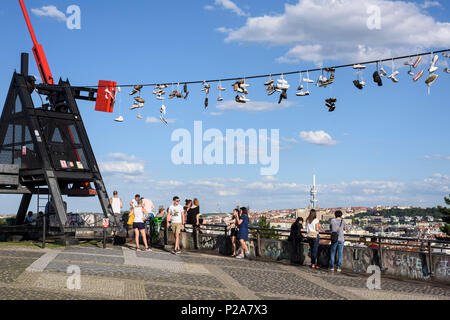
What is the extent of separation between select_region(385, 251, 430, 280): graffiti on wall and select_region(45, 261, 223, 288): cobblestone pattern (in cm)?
543

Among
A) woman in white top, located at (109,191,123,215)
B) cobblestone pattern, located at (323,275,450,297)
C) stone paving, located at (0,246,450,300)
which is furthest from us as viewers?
woman in white top, located at (109,191,123,215)

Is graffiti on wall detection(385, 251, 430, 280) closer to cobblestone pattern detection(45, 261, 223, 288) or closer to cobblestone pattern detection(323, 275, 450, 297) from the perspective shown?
cobblestone pattern detection(323, 275, 450, 297)

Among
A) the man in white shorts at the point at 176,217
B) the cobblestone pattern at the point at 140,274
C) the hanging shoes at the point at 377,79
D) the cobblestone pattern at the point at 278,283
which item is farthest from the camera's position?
the man in white shorts at the point at 176,217

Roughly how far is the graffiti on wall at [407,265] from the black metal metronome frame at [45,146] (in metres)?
11.2

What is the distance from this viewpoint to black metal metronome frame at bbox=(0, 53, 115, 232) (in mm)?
21391

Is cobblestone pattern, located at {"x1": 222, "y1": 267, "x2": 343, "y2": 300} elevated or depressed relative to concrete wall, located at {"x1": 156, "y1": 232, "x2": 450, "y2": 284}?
depressed

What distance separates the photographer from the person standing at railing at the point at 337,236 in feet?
49.9

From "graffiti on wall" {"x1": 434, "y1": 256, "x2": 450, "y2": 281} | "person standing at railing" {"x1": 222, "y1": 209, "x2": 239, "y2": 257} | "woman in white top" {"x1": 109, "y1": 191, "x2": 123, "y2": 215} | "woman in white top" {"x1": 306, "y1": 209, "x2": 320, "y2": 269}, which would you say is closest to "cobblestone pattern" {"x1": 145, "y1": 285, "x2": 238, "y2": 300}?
"woman in white top" {"x1": 306, "y1": 209, "x2": 320, "y2": 269}

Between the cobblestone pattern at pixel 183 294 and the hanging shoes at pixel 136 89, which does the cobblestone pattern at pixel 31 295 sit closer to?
the cobblestone pattern at pixel 183 294

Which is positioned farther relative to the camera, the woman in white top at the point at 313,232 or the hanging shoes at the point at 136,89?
the hanging shoes at the point at 136,89

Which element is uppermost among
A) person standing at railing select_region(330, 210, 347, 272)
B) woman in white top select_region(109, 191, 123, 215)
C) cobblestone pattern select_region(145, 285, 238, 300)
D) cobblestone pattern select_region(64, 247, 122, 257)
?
woman in white top select_region(109, 191, 123, 215)

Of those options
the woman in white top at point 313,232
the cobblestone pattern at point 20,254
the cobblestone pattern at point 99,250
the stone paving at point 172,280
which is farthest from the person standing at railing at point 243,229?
the cobblestone pattern at point 20,254
